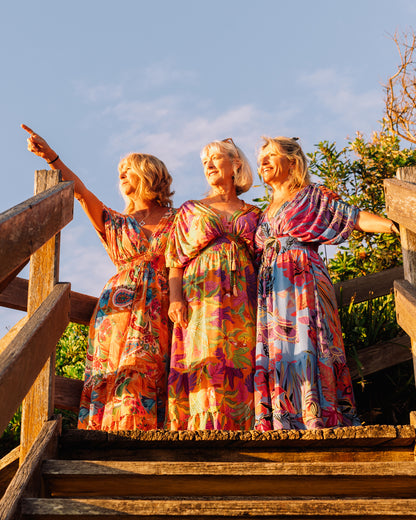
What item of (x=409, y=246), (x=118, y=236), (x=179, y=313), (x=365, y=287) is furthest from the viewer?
(x=365, y=287)

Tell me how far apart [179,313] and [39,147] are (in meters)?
1.36

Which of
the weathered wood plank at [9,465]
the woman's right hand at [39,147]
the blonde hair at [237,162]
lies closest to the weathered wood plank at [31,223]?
the weathered wood plank at [9,465]

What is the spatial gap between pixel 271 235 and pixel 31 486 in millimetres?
2326

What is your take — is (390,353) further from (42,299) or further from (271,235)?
(42,299)

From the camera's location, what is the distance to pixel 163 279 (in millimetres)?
4680

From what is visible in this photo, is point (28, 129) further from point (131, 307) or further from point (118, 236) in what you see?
point (131, 307)

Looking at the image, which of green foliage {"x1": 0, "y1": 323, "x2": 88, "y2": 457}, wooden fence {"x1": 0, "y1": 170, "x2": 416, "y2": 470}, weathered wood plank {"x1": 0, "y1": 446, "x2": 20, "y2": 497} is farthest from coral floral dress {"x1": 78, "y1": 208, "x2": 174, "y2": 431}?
green foliage {"x1": 0, "y1": 323, "x2": 88, "y2": 457}

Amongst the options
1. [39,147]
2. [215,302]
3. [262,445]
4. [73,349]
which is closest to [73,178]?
[39,147]

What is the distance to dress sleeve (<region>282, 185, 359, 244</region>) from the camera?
4340 mm

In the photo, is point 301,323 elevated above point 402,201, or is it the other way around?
point 402,201

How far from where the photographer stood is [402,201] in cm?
310

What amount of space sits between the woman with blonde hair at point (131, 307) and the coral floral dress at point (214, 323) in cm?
Answer: 15

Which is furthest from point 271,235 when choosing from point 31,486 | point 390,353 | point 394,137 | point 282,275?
point 394,137

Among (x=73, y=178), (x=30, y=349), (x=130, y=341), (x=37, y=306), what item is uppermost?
(x=73, y=178)
